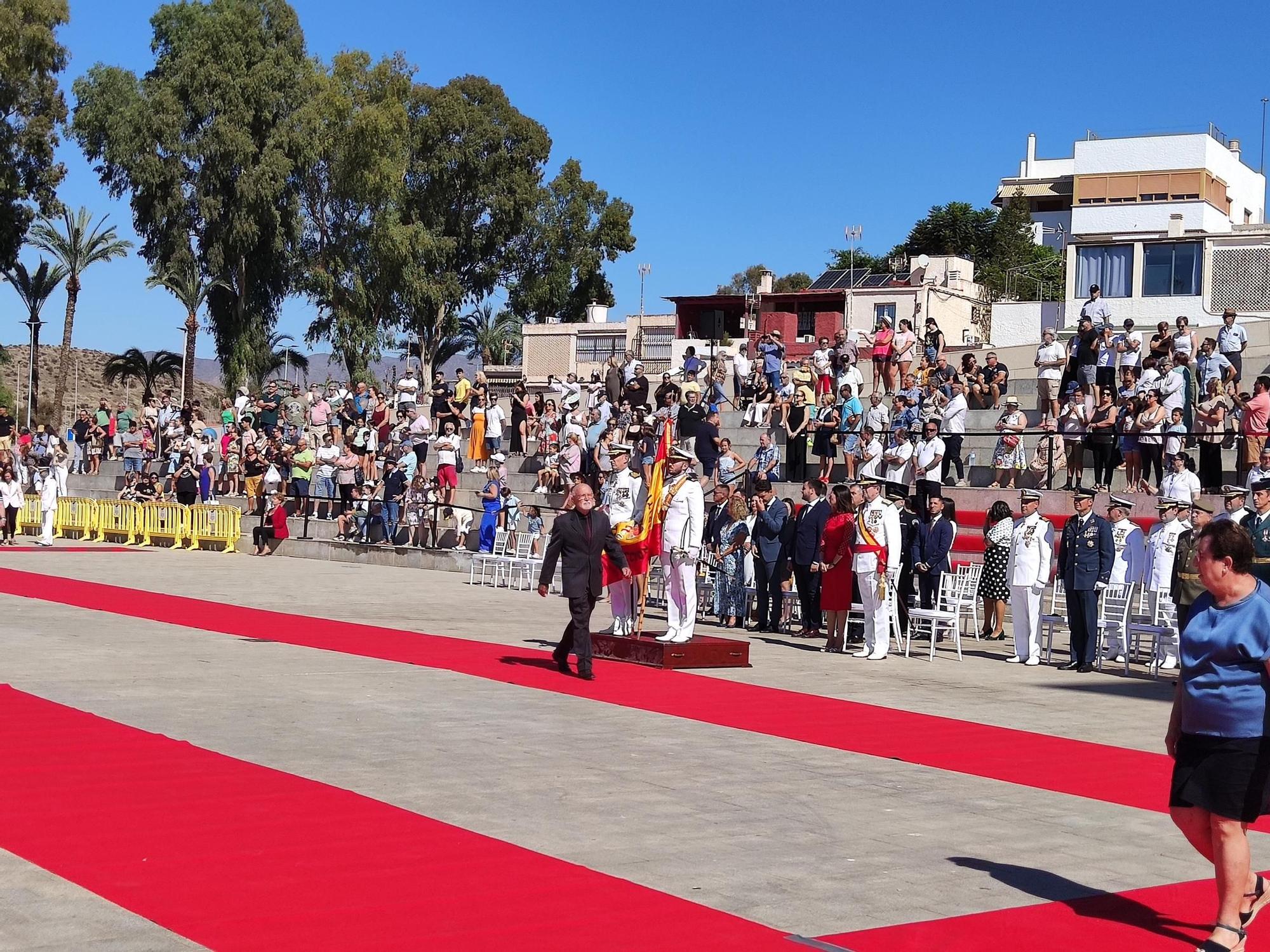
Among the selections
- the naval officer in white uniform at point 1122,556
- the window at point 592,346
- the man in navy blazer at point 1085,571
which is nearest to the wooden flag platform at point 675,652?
the man in navy blazer at point 1085,571

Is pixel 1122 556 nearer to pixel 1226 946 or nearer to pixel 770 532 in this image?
pixel 770 532

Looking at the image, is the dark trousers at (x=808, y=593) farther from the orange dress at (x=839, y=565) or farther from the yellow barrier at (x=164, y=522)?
the yellow barrier at (x=164, y=522)

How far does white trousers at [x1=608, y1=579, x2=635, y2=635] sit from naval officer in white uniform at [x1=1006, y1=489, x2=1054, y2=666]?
4200 millimetres

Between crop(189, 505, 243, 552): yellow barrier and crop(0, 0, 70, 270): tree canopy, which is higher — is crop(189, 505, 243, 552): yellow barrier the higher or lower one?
the lower one

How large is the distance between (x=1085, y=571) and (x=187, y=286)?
1641 inches

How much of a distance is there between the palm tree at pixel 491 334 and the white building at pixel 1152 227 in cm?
2506

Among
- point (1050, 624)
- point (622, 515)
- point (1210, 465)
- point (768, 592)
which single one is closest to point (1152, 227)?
point (1210, 465)

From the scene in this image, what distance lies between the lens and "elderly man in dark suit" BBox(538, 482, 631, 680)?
1340 centimetres

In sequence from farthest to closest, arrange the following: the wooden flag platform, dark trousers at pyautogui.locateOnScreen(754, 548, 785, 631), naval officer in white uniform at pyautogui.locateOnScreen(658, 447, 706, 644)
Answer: dark trousers at pyautogui.locateOnScreen(754, 548, 785, 631) → naval officer in white uniform at pyautogui.locateOnScreen(658, 447, 706, 644) → the wooden flag platform

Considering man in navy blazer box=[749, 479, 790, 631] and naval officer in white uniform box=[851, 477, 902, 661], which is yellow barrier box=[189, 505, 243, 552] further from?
naval officer in white uniform box=[851, 477, 902, 661]

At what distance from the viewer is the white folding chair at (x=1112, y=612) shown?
15.6 m

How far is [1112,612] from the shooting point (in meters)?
15.9

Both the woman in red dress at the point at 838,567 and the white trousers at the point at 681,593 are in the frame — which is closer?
the white trousers at the point at 681,593

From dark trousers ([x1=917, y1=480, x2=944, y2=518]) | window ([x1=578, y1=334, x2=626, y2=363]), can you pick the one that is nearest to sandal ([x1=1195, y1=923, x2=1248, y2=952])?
dark trousers ([x1=917, y1=480, x2=944, y2=518])
